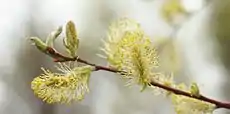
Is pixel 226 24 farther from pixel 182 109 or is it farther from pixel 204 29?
pixel 182 109

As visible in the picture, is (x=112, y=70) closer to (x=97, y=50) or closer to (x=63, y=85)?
(x=63, y=85)

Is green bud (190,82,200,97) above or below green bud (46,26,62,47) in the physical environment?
below

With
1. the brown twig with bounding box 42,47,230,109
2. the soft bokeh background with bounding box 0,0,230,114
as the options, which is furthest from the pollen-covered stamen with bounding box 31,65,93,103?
the soft bokeh background with bounding box 0,0,230,114

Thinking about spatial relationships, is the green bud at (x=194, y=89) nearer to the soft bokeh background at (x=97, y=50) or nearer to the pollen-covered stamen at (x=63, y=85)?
the pollen-covered stamen at (x=63, y=85)

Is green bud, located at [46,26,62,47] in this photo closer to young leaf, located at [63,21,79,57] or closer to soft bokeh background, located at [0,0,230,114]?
young leaf, located at [63,21,79,57]

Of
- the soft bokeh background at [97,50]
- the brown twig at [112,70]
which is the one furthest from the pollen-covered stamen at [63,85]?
the soft bokeh background at [97,50]

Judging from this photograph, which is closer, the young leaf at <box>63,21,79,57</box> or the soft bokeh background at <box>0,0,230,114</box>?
the young leaf at <box>63,21,79,57</box>

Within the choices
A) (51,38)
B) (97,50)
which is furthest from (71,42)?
(97,50)

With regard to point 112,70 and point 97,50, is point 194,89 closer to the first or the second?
point 112,70

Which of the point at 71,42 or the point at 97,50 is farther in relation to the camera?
the point at 97,50
